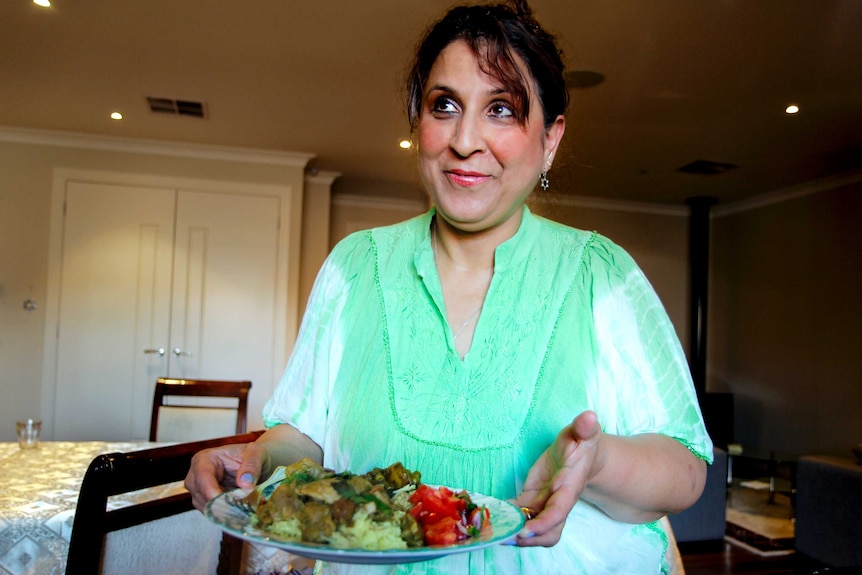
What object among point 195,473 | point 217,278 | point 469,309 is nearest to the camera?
point 195,473

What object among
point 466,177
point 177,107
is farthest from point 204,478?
point 177,107

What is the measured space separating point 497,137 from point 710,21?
252 centimetres

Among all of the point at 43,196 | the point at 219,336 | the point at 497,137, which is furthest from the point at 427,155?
the point at 43,196

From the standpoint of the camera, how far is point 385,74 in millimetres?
3590

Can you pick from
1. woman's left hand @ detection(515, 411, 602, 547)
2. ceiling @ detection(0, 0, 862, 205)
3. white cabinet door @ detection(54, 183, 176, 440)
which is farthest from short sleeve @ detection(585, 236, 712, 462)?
white cabinet door @ detection(54, 183, 176, 440)

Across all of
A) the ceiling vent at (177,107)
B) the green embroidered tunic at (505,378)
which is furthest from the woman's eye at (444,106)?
the ceiling vent at (177,107)

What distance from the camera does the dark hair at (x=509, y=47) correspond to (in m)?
0.86

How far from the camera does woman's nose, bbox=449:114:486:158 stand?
2.76 feet

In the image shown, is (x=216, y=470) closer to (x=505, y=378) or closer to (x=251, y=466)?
(x=251, y=466)

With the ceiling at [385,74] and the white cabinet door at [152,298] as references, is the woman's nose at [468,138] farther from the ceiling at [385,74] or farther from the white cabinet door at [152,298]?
the white cabinet door at [152,298]

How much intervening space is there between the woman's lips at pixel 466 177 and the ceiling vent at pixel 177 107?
3.78 meters

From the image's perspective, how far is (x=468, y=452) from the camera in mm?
832

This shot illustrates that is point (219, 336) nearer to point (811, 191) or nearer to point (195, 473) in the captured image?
point (195, 473)

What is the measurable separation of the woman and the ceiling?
172cm
